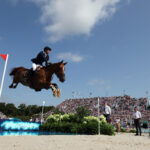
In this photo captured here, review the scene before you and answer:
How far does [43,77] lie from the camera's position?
504cm

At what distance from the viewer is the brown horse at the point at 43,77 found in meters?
5.02

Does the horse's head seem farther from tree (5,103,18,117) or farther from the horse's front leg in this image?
tree (5,103,18,117)

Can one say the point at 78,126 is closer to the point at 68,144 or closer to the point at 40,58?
the point at 68,144

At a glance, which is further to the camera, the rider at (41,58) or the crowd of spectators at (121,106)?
the crowd of spectators at (121,106)

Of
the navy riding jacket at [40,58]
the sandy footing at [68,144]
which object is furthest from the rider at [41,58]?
the sandy footing at [68,144]

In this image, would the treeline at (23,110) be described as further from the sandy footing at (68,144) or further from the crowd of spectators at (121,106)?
the sandy footing at (68,144)

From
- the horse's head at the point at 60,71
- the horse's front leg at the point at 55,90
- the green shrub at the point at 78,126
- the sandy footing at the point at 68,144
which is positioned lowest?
the sandy footing at the point at 68,144

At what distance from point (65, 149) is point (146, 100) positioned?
29.4m

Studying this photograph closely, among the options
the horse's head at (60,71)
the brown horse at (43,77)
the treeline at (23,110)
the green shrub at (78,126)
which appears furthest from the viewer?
the treeline at (23,110)

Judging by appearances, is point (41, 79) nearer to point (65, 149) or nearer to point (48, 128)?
point (65, 149)

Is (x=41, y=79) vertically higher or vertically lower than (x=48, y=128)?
higher

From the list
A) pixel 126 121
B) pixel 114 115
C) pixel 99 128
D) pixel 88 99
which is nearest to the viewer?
pixel 99 128

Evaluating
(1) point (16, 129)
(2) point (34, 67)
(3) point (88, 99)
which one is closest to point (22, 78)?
(2) point (34, 67)

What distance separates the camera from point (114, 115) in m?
29.5
